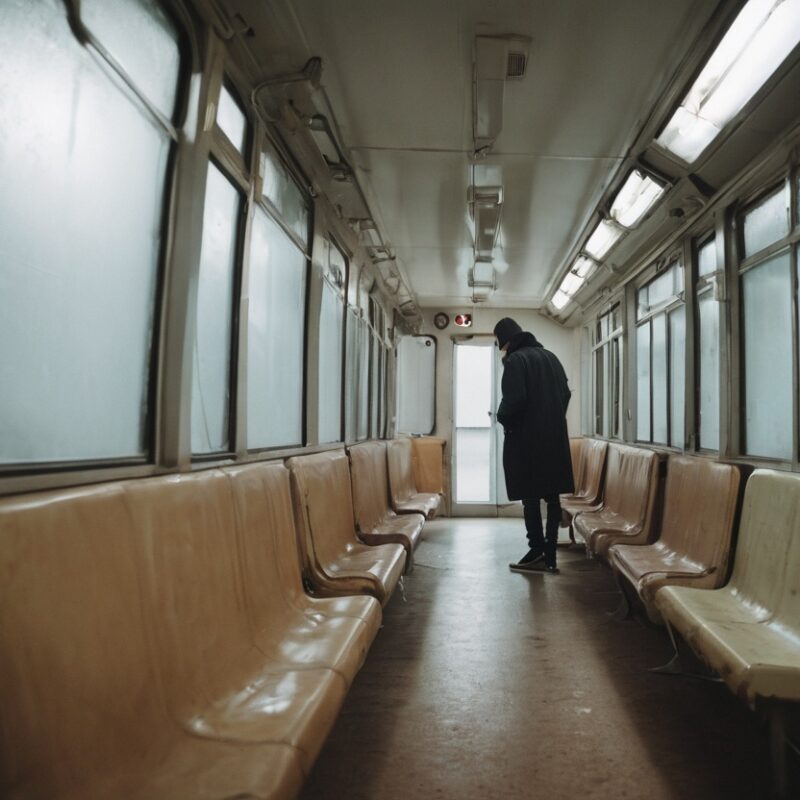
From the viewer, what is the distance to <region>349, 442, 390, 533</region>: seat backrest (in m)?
3.66

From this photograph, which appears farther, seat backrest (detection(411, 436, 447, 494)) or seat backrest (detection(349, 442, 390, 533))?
seat backrest (detection(411, 436, 447, 494))

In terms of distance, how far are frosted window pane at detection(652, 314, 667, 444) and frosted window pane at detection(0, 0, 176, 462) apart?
393cm

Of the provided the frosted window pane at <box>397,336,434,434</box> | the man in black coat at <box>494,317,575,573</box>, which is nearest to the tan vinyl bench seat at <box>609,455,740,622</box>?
the man in black coat at <box>494,317,575,573</box>

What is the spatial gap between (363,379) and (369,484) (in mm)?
2028

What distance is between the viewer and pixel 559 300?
700 cm

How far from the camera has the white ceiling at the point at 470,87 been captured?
2318 mm

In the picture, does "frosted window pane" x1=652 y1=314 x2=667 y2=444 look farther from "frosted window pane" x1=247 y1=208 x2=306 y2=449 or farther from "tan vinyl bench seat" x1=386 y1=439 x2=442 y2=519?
"frosted window pane" x1=247 y1=208 x2=306 y2=449

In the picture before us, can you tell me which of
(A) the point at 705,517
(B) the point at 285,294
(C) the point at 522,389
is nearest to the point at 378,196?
(B) the point at 285,294

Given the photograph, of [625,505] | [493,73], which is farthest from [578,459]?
[493,73]

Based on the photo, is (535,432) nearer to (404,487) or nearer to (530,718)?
(404,487)

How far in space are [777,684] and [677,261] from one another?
11.3 feet

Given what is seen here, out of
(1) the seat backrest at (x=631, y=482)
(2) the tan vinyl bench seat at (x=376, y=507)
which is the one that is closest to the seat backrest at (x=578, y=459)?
(1) the seat backrest at (x=631, y=482)

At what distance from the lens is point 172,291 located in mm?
1959

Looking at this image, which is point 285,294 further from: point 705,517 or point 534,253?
point 534,253
